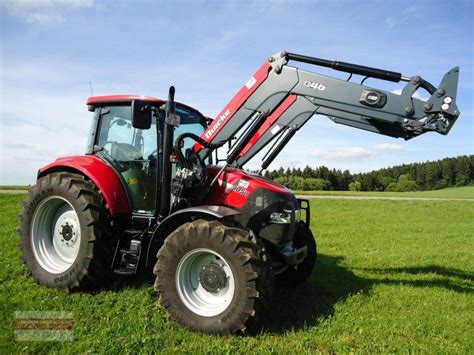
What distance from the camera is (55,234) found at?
562 cm

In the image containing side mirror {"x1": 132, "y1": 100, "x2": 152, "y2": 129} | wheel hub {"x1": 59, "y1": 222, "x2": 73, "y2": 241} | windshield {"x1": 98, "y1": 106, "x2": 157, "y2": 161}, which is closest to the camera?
side mirror {"x1": 132, "y1": 100, "x2": 152, "y2": 129}

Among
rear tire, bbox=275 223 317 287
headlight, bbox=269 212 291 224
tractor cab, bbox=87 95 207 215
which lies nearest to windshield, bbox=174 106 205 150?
tractor cab, bbox=87 95 207 215

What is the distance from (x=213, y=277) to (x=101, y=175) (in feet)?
7.15

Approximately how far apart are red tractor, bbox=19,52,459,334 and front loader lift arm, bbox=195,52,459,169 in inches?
0.5

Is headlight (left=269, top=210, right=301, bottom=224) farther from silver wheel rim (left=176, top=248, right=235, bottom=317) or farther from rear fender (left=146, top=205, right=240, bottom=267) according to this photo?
silver wheel rim (left=176, top=248, right=235, bottom=317)

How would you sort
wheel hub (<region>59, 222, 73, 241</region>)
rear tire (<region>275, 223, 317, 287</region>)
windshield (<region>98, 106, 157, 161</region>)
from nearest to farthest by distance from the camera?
1. wheel hub (<region>59, 222, 73, 241</region>)
2. windshield (<region>98, 106, 157, 161</region>)
3. rear tire (<region>275, 223, 317, 287</region>)

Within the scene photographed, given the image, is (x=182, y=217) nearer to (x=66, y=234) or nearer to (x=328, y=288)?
(x=66, y=234)

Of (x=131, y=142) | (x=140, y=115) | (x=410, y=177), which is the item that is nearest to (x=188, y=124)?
(x=131, y=142)

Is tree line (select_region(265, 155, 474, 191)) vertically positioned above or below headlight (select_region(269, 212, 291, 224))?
above

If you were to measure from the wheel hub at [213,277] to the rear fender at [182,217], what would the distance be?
1.82 ft

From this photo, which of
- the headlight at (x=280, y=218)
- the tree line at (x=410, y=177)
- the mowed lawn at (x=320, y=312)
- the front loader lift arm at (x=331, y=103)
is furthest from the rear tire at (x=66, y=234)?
the tree line at (x=410, y=177)

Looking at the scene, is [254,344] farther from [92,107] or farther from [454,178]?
[454,178]

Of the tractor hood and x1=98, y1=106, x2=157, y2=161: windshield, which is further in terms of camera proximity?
x1=98, y1=106, x2=157, y2=161: windshield

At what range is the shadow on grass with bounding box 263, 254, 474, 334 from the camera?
460cm
